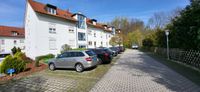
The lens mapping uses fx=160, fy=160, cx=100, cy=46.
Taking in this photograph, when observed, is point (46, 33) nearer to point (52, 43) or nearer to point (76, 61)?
point (52, 43)

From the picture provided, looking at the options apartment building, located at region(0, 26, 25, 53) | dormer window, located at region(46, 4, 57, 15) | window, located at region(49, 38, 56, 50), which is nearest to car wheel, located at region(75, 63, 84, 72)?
window, located at region(49, 38, 56, 50)

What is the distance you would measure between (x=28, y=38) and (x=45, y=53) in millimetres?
3676

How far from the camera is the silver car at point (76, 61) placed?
11992mm

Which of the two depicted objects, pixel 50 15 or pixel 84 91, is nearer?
pixel 84 91

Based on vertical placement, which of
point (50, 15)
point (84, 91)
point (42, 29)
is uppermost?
point (50, 15)

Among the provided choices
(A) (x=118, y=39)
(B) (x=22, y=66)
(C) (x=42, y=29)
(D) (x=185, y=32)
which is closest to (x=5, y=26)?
(C) (x=42, y=29)

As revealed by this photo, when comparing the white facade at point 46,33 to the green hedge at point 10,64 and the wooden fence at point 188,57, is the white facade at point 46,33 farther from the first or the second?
the wooden fence at point 188,57

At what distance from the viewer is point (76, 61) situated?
1226 cm

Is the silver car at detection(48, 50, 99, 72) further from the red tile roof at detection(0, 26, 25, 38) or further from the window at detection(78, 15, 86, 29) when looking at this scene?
the red tile roof at detection(0, 26, 25, 38)

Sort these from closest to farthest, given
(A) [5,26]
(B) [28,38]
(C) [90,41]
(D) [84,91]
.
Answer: (D) [84,91]
(B) [28,38]
(C) [90,41]
(A) [5,26]

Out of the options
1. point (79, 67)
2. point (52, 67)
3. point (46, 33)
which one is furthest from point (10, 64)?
point (46, 33)

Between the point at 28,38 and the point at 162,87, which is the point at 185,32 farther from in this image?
the point at 28,38

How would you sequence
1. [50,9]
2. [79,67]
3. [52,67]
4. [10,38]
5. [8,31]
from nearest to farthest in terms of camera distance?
1. [79,67]
2. [52,67]
3. [50,9]
4. [10,38]
5. [8,31]

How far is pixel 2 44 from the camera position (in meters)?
41.2
